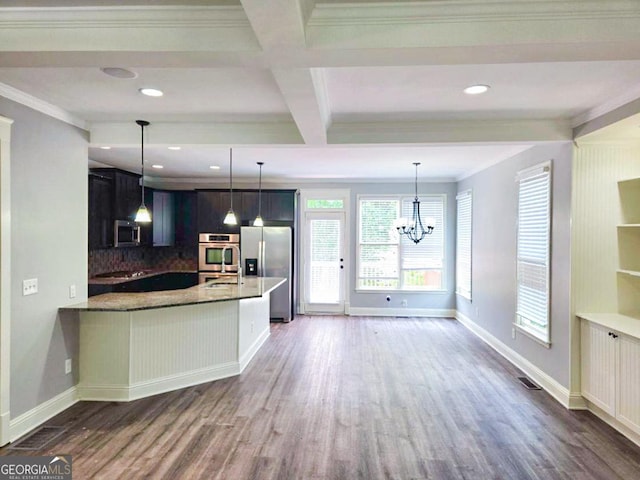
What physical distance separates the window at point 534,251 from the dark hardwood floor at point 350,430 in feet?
2.25

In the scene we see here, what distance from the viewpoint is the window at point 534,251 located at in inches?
159

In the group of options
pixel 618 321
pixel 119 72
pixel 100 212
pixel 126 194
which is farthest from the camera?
pixel 126 194

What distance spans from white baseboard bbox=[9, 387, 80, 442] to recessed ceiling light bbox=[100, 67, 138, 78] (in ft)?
8.65

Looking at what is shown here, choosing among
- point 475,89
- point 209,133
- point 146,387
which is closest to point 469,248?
point 475,89

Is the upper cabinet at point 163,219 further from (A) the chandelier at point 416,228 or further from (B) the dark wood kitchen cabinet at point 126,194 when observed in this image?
(A) the chandelier at point 416,228

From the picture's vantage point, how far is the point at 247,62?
2.04 meters

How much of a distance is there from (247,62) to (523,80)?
1.85 m

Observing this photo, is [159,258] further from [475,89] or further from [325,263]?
[475,89]

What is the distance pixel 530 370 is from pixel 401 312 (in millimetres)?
3217

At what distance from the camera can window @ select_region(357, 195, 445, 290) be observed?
24.3 feet

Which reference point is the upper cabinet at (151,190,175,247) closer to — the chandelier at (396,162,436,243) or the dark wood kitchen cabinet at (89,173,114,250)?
the dark wood kitchen cabinet at (89,173,114,250)

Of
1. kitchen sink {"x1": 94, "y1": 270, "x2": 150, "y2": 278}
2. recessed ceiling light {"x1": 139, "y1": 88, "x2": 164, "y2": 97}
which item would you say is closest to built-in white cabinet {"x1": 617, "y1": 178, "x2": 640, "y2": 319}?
recessed ceiling light {"x1": 139, "y1": 88, "x2": 164, "y2": 97}

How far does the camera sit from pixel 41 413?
3.22m

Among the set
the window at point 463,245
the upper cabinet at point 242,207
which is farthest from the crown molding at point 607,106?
the upper cabinet at point 242,207
